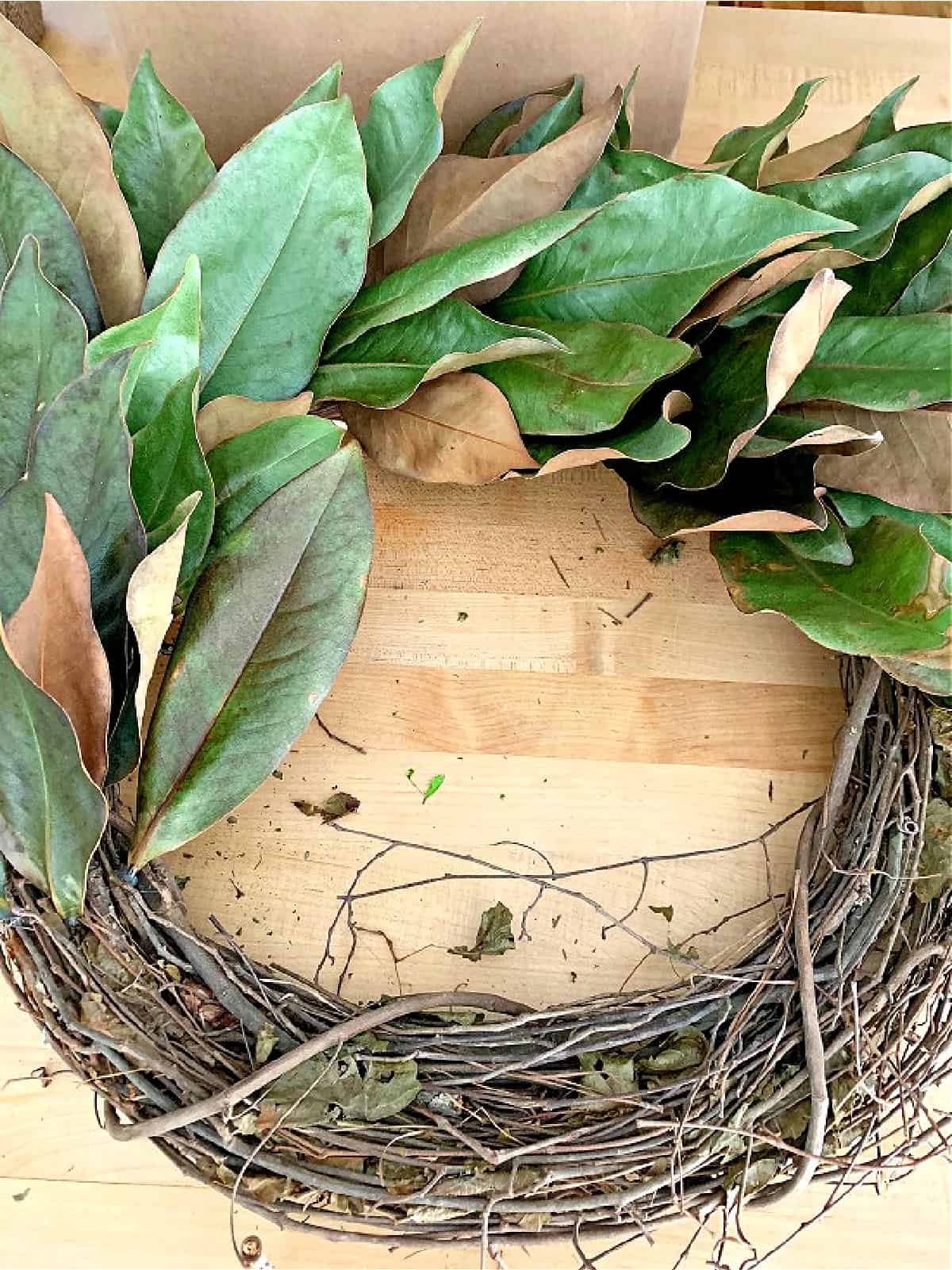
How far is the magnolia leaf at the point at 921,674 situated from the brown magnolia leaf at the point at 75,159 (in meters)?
0.50

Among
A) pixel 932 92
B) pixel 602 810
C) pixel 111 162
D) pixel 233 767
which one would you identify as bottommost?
pixel 602 810

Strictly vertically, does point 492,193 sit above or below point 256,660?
above

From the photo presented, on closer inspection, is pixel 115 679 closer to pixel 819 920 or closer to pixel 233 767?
pixel 233 767

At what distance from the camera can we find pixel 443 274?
697 mm

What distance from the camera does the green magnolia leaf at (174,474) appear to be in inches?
24.6

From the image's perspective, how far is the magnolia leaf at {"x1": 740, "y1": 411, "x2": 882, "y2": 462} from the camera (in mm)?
656

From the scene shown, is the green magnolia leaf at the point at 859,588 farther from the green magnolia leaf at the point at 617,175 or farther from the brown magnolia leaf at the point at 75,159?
the brown magnolia leaf at the point at 75,159

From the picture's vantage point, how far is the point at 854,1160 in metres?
0.65

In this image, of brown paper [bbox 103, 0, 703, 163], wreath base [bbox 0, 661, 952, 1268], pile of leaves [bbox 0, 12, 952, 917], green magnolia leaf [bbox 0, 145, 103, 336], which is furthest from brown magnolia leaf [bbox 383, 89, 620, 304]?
wreath base [bbox 0, 661, 952, 1268]

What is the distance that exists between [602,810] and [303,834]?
19 cm

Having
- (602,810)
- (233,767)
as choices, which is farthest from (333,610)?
(602,810)

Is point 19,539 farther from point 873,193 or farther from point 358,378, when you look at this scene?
point 873,193

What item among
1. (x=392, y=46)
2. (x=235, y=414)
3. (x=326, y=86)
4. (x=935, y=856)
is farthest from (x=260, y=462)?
(x=935, y=856)

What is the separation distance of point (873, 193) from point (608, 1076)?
564mm
